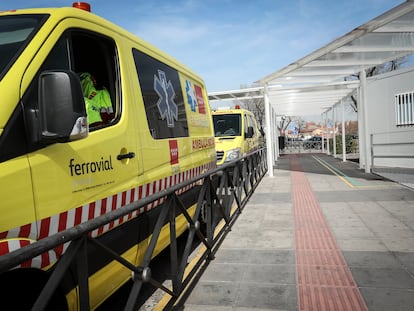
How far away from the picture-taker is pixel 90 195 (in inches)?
97.0

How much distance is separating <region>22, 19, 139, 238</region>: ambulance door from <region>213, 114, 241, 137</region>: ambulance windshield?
303 inches

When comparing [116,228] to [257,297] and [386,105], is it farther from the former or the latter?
[386,105]

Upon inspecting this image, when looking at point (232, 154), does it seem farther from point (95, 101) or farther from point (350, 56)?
point (95, 101)

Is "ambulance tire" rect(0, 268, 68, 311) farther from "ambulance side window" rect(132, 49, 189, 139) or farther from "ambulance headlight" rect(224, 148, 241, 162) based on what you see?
"ambulance headlight" rect(224, 148, 241, 162)

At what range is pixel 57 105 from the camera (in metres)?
1.97

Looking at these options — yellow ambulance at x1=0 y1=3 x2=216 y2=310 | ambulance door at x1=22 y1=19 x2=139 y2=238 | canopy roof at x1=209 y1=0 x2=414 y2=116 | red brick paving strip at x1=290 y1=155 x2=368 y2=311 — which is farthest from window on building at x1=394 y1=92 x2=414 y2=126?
ambulance door at x1=22 y1=19 x2=139 y2=238

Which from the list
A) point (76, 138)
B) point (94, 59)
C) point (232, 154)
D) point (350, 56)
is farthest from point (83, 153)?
point (350, 56)

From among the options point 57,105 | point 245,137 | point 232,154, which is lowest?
point 232,154

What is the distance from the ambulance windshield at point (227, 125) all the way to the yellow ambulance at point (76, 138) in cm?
666

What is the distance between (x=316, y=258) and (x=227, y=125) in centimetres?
686

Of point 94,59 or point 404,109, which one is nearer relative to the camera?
point 94,59

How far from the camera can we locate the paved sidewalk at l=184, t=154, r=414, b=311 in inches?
133

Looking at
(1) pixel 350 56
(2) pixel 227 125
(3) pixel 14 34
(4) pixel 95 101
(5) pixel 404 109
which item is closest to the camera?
(3) pixel 14 34

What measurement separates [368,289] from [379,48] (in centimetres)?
745
